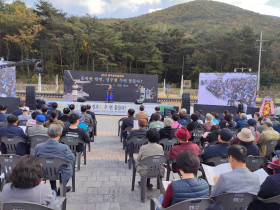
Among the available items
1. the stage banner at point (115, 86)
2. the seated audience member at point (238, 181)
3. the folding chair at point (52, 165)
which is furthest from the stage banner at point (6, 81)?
the seated audience member at point (238, 181)

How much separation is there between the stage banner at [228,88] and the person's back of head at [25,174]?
12497 mm

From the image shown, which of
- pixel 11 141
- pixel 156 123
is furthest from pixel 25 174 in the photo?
pixel 156 123

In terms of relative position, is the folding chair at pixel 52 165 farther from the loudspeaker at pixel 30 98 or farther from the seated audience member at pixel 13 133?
the loudspeaker at pixel 30 98

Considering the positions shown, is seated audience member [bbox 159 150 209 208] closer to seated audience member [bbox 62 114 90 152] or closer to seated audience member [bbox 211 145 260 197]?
seated audience member [bbox 211 145 260 197]

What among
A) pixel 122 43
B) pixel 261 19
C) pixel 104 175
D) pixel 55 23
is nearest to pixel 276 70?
pixel 122 43

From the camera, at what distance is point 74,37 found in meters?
30.4

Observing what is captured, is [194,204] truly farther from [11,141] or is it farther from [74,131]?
Answer: [11,141]

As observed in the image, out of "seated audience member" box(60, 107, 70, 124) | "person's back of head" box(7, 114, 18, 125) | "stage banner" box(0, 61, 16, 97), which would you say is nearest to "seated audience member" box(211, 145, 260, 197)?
"person's back of head" box(7, 114, 18, 125)

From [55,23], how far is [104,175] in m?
30.1

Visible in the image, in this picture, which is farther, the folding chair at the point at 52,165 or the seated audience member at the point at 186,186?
the folding chair at the point at 52,165

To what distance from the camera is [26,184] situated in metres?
1.59

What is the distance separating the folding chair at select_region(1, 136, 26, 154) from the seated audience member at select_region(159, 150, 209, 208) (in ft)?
8.69

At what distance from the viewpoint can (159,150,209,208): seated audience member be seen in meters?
1.69

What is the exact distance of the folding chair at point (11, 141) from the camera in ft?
11.2
